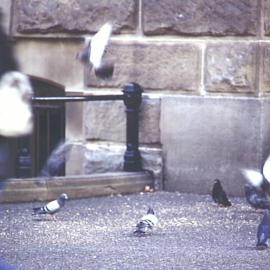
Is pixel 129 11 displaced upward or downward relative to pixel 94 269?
upward

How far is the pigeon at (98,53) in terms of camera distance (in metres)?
10.4

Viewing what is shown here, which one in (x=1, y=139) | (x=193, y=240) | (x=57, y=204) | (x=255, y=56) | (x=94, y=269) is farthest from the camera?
(x=255, y=56)

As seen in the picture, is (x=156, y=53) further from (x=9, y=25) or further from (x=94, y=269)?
(x=94, y=269)

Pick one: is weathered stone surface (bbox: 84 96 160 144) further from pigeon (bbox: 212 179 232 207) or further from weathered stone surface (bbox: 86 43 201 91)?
pigeon (bbox: 212 179 232 207)

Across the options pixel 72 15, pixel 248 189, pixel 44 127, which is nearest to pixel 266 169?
pixel 248 189

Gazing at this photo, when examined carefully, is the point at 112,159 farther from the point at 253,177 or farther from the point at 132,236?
the point at 132,236

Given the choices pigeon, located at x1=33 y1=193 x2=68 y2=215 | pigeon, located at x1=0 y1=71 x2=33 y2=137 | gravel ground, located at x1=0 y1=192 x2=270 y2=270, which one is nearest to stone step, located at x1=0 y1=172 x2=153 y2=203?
gravel ground, located at x1=0 y1=192 x2=270 y2=270

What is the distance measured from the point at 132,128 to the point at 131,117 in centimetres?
10

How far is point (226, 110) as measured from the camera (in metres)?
10.2

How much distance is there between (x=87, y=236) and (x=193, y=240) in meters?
0.77

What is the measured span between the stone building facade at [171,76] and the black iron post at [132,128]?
4.1 inches

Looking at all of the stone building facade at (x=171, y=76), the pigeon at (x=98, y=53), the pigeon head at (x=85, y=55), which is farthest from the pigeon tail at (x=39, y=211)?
the pigeon head at (x=85, y=55)

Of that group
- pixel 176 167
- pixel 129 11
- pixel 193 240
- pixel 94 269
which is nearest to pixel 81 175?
pixel 176 167

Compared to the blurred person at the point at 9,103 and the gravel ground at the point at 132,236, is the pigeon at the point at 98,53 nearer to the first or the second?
the gravel ground at the point at 132,236
